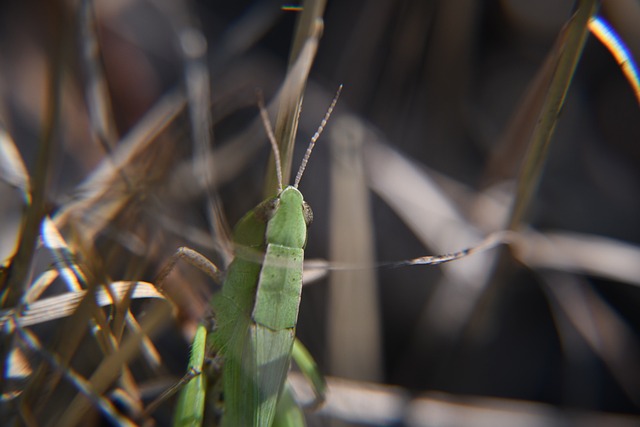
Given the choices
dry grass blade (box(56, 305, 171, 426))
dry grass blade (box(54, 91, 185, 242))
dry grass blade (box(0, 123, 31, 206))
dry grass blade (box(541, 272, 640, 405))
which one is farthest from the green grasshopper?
dry grass blade (box(541, 272, 640, 405))

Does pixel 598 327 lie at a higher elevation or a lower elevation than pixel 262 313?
higher

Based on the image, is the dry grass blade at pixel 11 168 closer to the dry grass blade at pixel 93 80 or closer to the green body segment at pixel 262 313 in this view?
the dry grass blade at pixel 93 80

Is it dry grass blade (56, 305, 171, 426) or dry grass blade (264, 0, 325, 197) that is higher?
dry grass blade (264, 0, 325, 197)

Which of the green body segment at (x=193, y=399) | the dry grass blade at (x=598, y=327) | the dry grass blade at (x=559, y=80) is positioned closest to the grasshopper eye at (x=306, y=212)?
the green body segment at (x=193, y=399)

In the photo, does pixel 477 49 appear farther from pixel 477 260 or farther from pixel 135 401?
pixel 135 401

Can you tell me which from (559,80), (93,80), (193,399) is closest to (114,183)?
(93,80)

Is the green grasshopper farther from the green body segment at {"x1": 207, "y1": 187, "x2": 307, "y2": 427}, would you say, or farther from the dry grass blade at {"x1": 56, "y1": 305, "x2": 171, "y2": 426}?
the dry grass blade at {"x1": 56, "y1": 305, "x2": 171, "y2": 426}

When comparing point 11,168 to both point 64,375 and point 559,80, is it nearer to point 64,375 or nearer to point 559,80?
point 64,375
